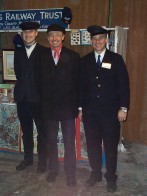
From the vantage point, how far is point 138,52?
4664 millimetres

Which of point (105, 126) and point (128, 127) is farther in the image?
point (128, 127)

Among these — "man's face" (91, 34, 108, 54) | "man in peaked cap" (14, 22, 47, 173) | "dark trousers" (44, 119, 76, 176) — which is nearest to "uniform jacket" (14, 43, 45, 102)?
"man in peaked cap" (14, 22, 47, 173)

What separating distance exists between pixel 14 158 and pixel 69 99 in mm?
1561

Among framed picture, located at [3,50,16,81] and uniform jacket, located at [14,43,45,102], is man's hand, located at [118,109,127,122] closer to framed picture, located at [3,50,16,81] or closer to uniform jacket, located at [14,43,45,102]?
uniform jacket, located at [14,43,45,102]

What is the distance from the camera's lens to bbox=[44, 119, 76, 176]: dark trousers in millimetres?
3250

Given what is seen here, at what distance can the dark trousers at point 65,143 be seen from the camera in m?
3.25

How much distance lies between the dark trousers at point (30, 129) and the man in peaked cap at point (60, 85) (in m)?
0.31

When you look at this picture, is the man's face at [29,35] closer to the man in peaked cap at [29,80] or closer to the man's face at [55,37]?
the man in peaked cap at [29,80]

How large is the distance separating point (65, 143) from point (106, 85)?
0.85 metres

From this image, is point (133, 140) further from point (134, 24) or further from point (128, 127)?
point (134, 24)

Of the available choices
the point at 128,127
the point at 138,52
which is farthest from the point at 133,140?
the point at 138,52

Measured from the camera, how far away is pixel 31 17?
4680mm

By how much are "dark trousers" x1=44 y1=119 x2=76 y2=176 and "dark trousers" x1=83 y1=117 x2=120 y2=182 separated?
19 cm

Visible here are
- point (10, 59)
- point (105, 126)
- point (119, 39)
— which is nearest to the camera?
point (105, 126)
